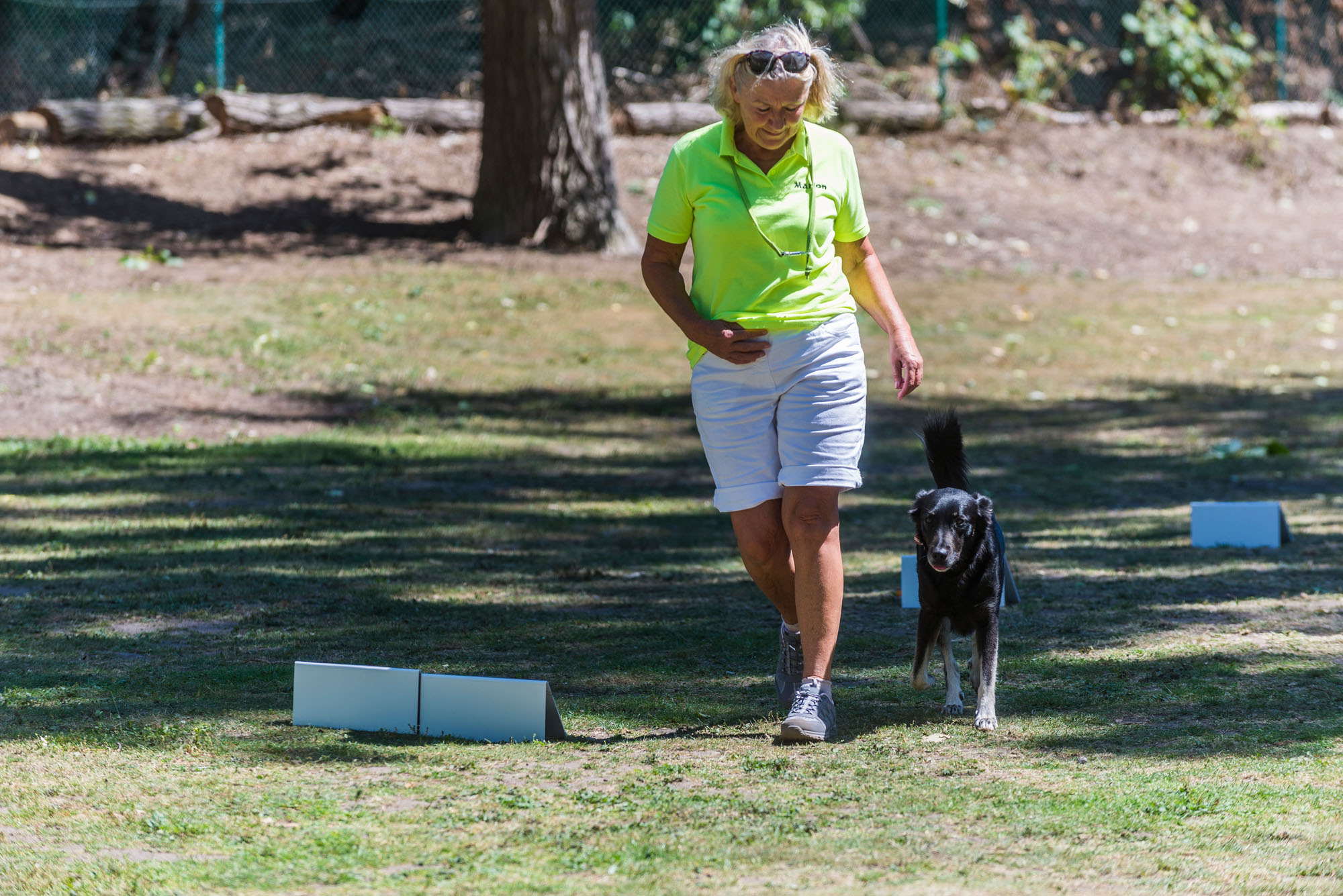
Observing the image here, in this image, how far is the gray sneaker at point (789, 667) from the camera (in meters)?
5.01

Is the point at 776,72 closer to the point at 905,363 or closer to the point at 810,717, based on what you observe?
the point at 905,363

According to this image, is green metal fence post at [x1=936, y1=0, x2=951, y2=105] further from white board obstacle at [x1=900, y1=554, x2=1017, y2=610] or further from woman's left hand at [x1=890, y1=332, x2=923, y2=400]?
woman's left hand at [x1=890, y1=332, x2=923, y2=400]

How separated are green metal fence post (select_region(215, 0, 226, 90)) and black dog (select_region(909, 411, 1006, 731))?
16.0m

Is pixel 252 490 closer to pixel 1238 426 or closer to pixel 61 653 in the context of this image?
pixel 61 653

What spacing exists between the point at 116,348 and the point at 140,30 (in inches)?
414

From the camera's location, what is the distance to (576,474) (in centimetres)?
1011

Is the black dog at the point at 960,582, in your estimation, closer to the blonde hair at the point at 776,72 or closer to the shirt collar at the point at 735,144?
the shirt collar at the point at 735,144

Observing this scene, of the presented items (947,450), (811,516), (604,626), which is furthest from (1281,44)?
(811,516)

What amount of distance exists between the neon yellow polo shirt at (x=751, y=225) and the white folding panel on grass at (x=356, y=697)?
149cm

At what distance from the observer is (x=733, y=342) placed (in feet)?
15.0

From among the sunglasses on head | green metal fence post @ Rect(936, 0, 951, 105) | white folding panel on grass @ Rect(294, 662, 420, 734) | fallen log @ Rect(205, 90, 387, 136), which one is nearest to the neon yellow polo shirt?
the sunglasses on head

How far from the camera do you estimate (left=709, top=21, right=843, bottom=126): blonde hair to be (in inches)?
179

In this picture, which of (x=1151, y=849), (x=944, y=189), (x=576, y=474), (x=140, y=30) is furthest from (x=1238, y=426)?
(x=140, y=30)

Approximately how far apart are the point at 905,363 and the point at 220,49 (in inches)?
634
